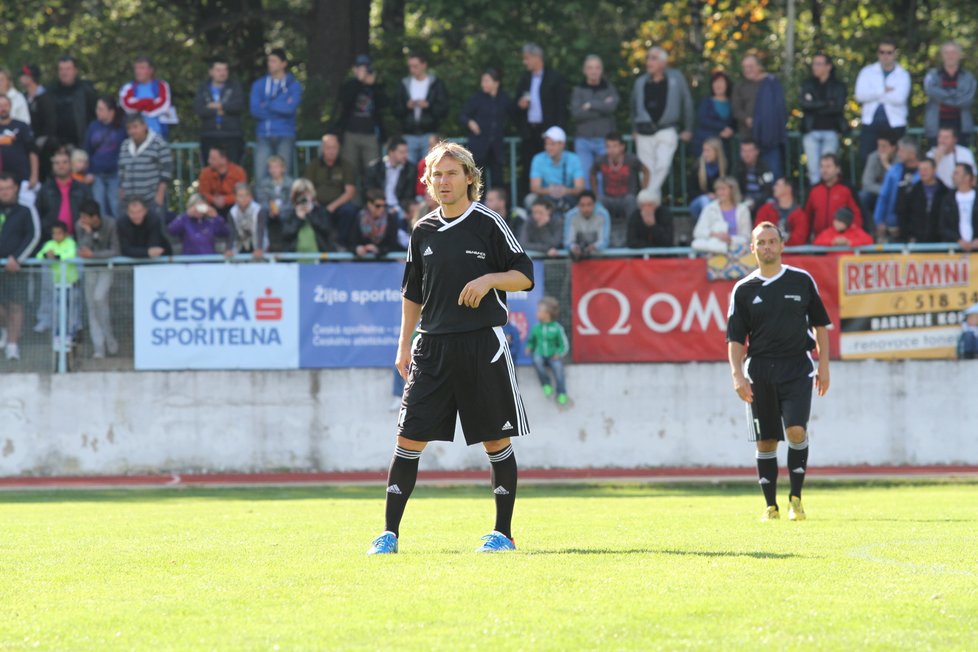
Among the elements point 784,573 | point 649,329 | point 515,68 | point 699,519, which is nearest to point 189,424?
point 649,329

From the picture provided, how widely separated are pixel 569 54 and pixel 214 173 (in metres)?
7.08

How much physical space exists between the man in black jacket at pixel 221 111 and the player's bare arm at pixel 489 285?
14.1 m

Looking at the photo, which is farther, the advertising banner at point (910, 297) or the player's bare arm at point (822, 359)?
the advertising banner at point (910, 297)

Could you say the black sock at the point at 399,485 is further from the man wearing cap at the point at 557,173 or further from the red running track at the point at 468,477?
the man wearing cap at the point at 557,173

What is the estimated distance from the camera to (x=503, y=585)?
6.91m

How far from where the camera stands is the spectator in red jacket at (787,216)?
20.5 metres

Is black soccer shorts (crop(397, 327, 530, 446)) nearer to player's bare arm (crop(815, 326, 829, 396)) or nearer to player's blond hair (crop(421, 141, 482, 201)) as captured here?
player's blond hair (crop(421, 141, 482, 201))

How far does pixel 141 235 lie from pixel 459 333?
1275 cm

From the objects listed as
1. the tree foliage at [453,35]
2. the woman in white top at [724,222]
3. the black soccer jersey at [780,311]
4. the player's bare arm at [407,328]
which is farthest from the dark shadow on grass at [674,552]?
the tree foliage at [453,35]

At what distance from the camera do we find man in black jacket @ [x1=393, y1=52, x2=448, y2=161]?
21609mm

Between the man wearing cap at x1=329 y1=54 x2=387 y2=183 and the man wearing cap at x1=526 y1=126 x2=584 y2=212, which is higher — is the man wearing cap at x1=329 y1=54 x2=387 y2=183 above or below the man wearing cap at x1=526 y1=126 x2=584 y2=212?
above

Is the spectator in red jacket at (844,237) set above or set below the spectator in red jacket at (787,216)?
below

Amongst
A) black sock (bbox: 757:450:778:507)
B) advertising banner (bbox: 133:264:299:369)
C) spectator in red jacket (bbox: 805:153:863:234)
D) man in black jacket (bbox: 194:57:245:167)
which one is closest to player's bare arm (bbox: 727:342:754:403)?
black sock (bbox: 757:450:778:507)

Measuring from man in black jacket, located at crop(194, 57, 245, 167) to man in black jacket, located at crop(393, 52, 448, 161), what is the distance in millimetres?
2339
